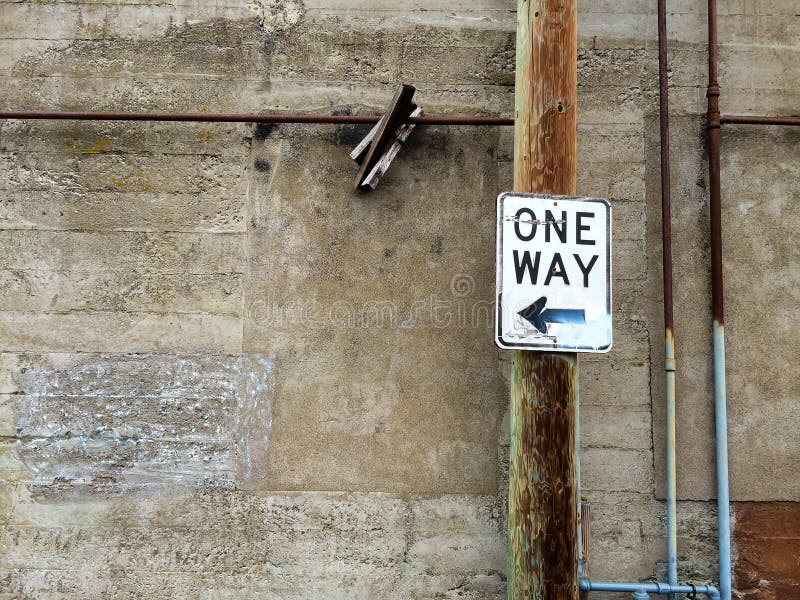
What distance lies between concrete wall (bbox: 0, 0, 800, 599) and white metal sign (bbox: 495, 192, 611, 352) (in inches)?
43.9

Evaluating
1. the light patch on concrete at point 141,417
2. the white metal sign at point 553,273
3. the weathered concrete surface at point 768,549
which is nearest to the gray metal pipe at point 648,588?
the weathered concrete surface at point 768,549

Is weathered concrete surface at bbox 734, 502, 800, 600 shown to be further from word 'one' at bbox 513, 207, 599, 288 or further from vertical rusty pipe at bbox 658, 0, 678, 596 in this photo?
word 'one' at bbox 513, 207, 599, 288

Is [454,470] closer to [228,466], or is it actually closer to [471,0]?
[228,466]

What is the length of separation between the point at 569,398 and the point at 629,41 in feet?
8.24

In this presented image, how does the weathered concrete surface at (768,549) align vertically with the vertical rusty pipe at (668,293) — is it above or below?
below

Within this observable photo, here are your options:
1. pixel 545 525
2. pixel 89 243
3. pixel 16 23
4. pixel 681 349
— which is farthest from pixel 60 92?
pixel 681 349

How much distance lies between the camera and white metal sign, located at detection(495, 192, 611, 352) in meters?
2.61

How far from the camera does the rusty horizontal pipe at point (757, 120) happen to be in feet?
12.2

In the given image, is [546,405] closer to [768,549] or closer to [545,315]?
[545,315]

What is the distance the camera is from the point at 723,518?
357 centimetres

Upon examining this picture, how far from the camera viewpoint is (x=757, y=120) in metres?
3.74

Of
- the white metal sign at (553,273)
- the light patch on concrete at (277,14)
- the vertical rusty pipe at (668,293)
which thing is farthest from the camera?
the light patch on concrete at (277,14)

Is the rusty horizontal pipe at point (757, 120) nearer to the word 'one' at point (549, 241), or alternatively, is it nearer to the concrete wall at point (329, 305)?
the concrete wall at point (329, 305)

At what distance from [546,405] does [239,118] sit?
2.48m
